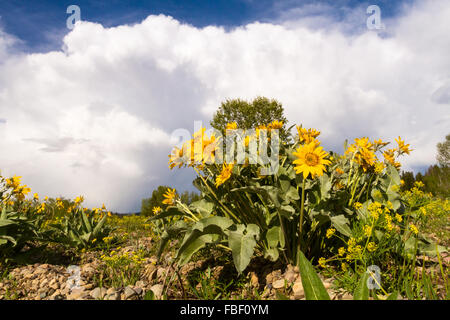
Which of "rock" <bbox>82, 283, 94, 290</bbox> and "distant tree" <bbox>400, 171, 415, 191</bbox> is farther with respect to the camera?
"distant tree" <bbox>400, 171, 415, 191</bbox>

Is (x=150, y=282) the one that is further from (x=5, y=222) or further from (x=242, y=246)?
(x=5, y=222)

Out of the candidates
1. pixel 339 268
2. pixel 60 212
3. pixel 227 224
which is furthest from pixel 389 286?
pixel 60 212

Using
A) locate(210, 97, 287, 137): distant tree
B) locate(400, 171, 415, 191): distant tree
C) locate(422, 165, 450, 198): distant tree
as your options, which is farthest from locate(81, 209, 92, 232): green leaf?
locate(210, 97, 287, 137): distant tree

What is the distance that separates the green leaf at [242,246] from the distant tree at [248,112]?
17.6m

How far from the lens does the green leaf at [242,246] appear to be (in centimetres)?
170

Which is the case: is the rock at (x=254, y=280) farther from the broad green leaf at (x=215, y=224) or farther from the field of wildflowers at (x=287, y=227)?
the broad green leaf at (x=215, y=224)

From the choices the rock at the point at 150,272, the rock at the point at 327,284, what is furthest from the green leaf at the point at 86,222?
the rock at the point at 327,284

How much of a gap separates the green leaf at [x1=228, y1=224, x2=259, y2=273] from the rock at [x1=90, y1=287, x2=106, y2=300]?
1.06 meters

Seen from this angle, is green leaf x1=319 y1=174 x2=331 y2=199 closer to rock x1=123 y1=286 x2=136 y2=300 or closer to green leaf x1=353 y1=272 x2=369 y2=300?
green leaf x1=353 y1=272 x2=369 y2=300

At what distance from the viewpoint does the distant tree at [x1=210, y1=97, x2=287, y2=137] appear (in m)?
19.5

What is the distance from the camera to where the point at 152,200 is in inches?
368
